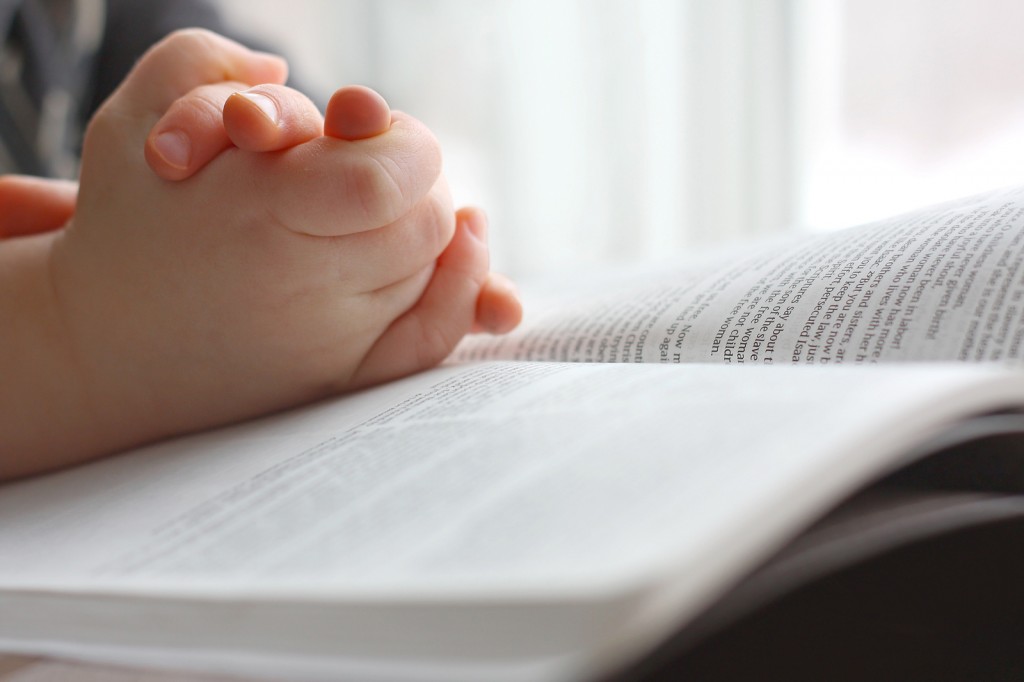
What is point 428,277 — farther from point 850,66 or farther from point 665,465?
point 850,66

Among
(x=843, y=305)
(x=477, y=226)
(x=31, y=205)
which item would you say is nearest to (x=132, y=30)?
(x=31, y=205)

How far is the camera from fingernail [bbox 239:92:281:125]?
33cm

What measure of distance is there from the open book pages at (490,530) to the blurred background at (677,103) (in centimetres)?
99

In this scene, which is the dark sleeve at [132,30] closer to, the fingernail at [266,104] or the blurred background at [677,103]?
the blurred background at [677,103]

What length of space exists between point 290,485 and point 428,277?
0.17 metres

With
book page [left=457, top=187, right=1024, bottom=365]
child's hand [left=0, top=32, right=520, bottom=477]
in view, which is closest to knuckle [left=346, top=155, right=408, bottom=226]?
child's hand [left=0, top=32, right=520, bottom=477]

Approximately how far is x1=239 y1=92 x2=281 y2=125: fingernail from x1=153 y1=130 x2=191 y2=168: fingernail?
0.03 metres

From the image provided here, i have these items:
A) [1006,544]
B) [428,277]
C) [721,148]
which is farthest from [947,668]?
[721,148]

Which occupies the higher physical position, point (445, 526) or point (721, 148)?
point (445, 526)

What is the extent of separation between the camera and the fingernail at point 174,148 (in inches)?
13.6

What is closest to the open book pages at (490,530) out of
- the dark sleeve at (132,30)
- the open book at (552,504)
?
the open book at (552,504)

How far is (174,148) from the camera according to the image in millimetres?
345

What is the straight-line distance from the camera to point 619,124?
1758 millimetres

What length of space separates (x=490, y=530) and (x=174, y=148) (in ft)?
0.78
